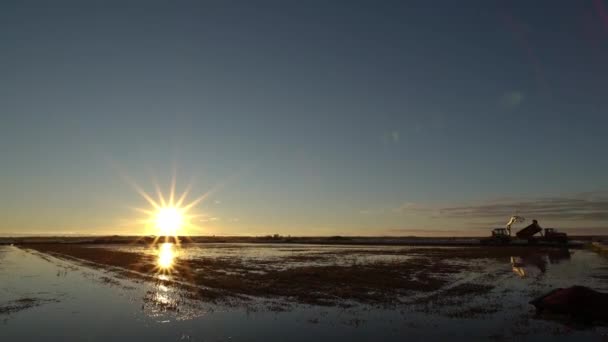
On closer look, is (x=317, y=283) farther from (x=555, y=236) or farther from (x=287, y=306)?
(x=555, y=236)

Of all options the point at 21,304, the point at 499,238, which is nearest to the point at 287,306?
the point at 21,304

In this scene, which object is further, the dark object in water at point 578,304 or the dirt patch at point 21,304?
the dirt patch at point 21,304

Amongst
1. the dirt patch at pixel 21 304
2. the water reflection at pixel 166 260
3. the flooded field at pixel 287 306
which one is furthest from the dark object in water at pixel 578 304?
the water reflection at pixel 166 260

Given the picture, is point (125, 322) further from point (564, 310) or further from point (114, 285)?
point (564, 310)

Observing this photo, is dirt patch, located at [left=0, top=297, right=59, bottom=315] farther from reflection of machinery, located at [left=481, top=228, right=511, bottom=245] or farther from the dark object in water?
reflection of machinery, located at [left=481, top=228, right=511, bottom=245]

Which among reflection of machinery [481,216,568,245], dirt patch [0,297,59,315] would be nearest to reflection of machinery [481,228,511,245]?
reflection of machinery [481,216,568,245]

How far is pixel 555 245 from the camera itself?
89.5 metres

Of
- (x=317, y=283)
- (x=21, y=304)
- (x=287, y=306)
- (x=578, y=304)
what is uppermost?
(x=578, y=304)

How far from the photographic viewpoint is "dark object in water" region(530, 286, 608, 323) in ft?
60.7

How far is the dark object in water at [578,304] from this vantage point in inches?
729

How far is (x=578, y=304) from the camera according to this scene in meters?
19.1

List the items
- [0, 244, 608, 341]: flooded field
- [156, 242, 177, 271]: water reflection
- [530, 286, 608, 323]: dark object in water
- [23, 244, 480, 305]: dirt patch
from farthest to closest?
[156, 242, 177, 271]: water reflection, [23, 244, 480, 305]: dirt patch, [530, 286, 608, 323]: dark object in water, [0, 244, 608, 341]: flooded field

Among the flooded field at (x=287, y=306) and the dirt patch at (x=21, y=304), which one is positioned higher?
the dirt patch at (x=21, y=304)

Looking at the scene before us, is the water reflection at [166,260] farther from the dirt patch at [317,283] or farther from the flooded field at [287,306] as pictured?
Answer: the flooded field at [287,306]
